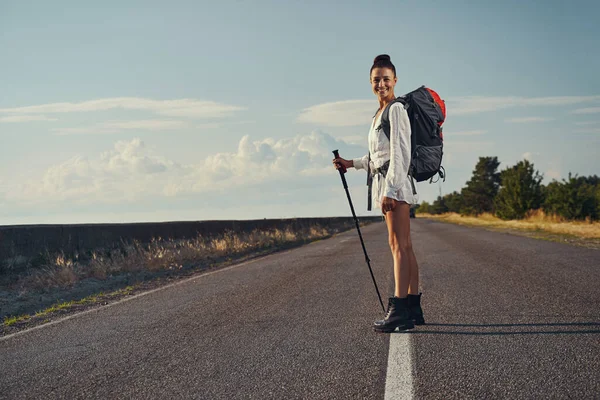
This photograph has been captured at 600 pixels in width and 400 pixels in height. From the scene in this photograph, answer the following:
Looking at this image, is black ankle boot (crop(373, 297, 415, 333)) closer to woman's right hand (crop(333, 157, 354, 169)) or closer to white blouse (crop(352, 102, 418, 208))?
white blouse (crop(352, 102, 418, 208))

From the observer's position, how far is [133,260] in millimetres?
13742

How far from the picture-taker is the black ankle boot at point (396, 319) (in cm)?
472

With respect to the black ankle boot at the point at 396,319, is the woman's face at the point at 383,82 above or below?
above

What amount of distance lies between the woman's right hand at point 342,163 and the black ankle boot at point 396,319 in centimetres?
142

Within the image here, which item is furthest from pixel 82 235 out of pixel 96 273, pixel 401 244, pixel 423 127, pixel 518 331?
pixel 518 331

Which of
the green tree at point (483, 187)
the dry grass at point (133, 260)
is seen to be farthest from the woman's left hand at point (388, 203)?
the green tree at point (483, 187)

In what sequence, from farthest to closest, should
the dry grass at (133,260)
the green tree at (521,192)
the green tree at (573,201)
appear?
the green tree at (521,192), the green tree at (573,201), the dry grass at (133,260)

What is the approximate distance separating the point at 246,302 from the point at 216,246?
Result: 1112 cm

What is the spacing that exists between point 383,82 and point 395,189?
98 cm

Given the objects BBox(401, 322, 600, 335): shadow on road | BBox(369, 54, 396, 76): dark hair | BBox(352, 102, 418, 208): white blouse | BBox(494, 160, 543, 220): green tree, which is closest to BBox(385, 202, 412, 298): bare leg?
BBox(352, 102, 418, 208): white blouse

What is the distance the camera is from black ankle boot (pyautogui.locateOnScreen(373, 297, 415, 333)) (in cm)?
472

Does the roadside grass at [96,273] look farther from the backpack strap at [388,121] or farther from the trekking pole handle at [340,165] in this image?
the backpack strap at [388,121]

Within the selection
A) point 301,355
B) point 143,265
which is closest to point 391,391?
point 301,355

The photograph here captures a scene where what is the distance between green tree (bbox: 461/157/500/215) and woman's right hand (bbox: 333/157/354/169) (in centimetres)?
7618
